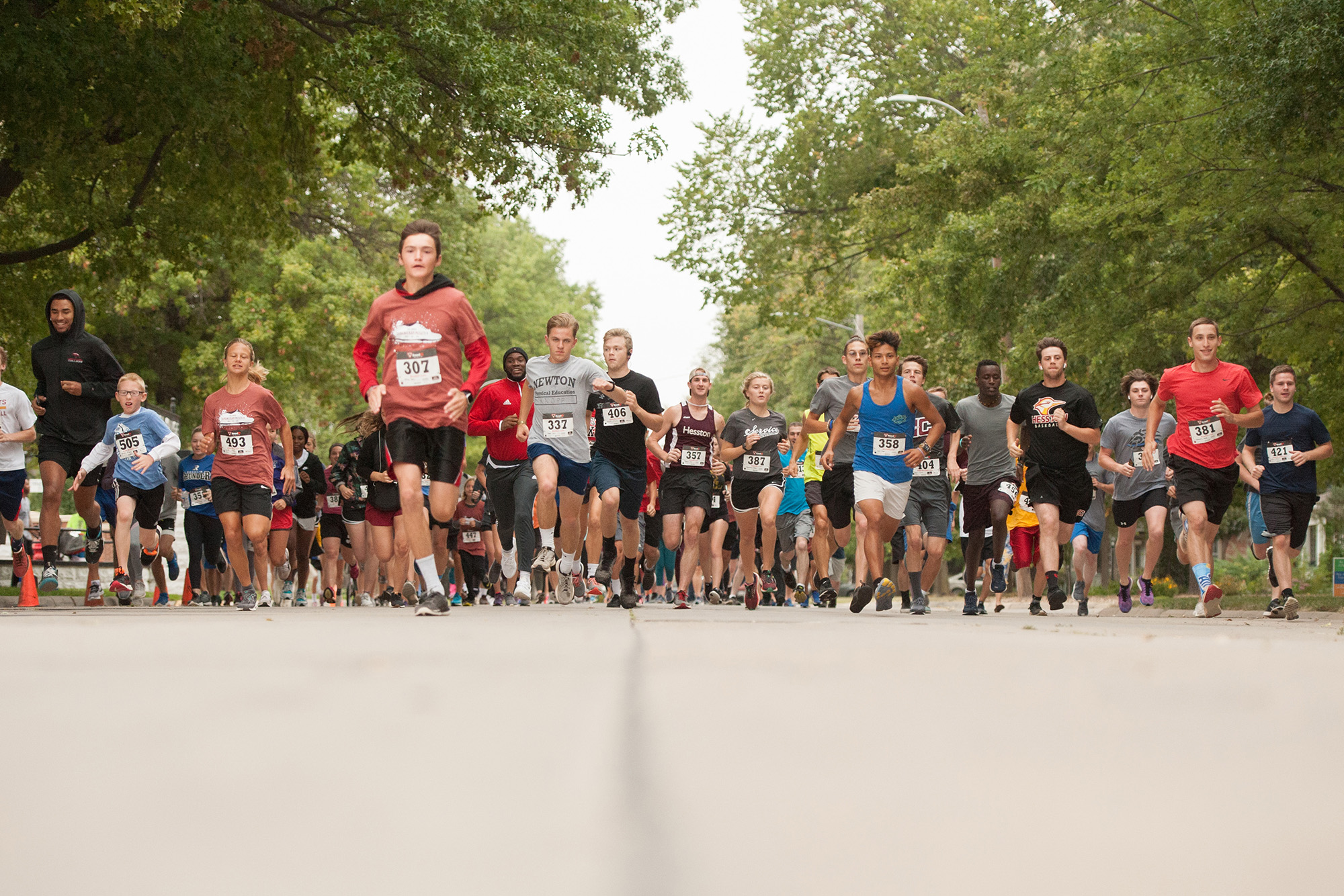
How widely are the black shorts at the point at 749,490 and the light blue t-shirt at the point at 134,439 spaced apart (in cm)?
541

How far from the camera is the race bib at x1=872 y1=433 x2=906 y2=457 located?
38.7ft

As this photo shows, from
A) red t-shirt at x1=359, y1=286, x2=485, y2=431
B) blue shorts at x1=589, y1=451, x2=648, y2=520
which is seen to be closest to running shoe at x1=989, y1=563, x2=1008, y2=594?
blue shorts at x1=589, y1=451, x2=648, y2=520

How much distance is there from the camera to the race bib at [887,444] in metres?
11.8

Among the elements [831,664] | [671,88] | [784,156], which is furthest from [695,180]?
[831,664]

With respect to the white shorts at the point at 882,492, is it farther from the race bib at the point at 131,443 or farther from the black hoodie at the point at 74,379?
the black hoodie at the point at 74,379

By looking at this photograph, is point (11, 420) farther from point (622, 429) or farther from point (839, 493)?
point (839, 493)

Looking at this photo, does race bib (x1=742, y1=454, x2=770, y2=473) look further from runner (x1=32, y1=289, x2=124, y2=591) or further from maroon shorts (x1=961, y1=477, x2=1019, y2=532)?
runner (x1=32, y1=289, x2=124, y2=591)

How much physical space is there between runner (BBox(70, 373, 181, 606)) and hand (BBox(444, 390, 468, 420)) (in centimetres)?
518

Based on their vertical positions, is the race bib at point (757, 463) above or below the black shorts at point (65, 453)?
above

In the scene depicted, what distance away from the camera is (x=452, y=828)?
2.39 meters

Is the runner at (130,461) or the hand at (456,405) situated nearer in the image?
the hand at (456,405)

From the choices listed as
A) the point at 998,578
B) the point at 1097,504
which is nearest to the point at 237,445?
the point at 998,578

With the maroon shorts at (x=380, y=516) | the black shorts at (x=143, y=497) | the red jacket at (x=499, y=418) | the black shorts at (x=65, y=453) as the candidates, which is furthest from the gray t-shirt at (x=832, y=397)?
the black shorts at (x=65, y=453)

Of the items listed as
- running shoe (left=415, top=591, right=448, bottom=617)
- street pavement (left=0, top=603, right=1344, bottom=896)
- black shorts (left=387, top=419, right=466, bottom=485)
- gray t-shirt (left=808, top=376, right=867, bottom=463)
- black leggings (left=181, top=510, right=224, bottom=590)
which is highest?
gray t-shirt (left=808, top=376, right=867, bottom=463)
